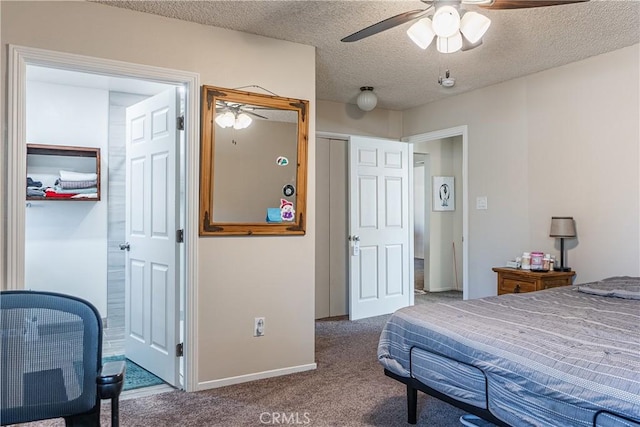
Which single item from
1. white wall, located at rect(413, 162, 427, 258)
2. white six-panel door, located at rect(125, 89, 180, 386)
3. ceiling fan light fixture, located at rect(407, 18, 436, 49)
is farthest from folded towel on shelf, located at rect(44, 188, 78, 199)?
white wall, located at rect(413, 162, 427, 258)

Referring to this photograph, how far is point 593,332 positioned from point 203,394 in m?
2.19

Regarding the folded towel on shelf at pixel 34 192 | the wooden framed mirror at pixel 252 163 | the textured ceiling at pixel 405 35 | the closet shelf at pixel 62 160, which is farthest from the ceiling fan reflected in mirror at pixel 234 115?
the folded towel on shelf at pixel 34 192

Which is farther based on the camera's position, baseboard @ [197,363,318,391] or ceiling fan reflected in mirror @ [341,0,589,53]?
baseboard @ [197,363,318,391]

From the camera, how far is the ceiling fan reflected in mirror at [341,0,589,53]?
2037 millimetres

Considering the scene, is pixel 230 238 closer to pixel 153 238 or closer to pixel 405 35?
pixel 153 238

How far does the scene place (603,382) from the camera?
1423 millimetres

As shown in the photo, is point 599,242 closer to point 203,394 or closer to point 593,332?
point 593,332

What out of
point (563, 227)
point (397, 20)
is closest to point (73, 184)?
point (397, 20)

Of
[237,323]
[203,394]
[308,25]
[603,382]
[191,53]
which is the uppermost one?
[308,25]

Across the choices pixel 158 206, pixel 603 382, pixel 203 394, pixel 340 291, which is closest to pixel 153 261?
pixel 158 206

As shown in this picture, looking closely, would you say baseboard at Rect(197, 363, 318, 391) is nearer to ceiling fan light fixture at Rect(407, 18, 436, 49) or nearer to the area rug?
the area rug
